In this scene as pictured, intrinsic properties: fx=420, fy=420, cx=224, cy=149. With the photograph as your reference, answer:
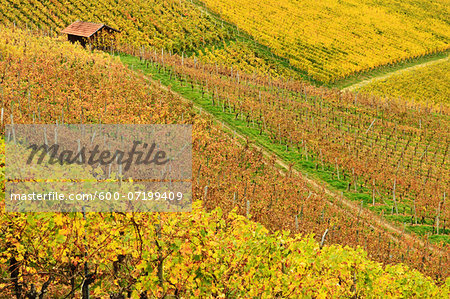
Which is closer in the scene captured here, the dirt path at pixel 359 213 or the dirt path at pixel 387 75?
the dirt path at pixel 359 213

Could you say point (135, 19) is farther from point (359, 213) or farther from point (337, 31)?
point (359, 213)

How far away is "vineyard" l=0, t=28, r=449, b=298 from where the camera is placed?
9.20 meters

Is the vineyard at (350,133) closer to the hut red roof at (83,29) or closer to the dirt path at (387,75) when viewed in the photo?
the hut red roof at (83,29)

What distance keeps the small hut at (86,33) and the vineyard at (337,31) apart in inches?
931

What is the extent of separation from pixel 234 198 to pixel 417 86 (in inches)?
1790

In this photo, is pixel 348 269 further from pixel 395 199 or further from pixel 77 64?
pixel 77 64

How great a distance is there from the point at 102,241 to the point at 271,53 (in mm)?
49541

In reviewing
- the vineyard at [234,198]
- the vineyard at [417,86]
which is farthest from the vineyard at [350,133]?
the vineyard at [417,86]

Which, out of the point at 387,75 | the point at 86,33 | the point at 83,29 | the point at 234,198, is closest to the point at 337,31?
the point at 387,75

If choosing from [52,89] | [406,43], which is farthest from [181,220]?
[406,43]

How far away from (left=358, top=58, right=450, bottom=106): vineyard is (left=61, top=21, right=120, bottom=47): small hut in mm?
30466

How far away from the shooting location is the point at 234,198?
18750 mm

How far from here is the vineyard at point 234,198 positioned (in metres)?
9.20

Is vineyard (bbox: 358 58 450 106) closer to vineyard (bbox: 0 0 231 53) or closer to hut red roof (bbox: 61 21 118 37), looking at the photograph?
vineyard (bbox: 0 0 231 53)
